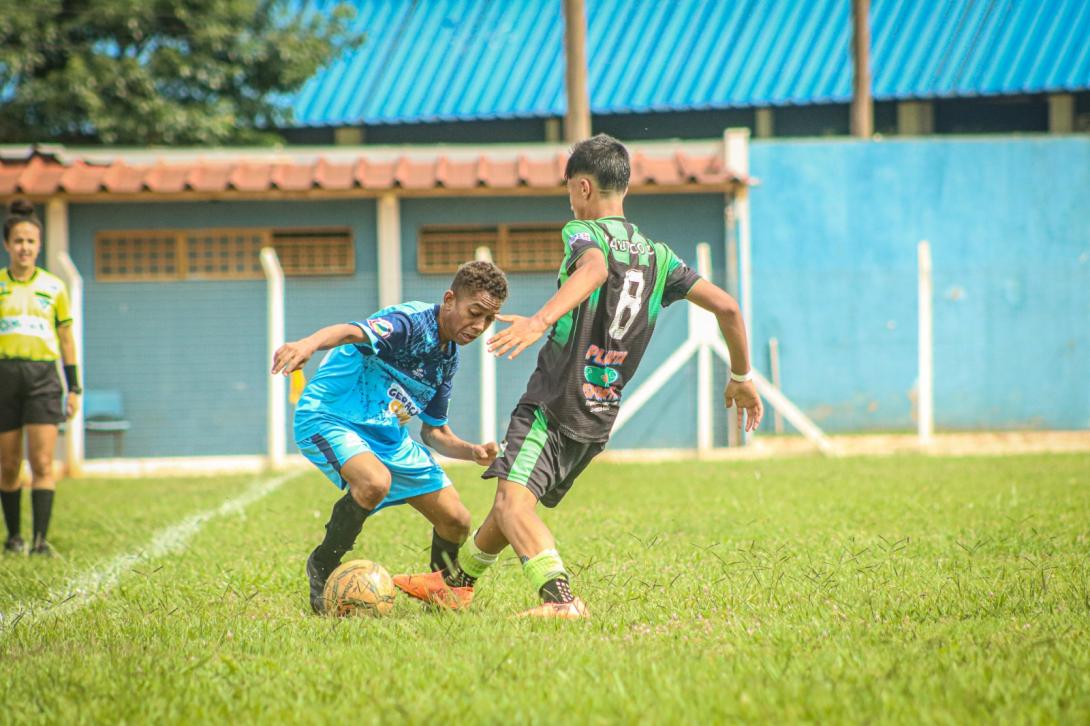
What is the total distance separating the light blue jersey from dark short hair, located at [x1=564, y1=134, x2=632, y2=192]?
955 millimetres

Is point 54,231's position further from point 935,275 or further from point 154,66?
point 935,275

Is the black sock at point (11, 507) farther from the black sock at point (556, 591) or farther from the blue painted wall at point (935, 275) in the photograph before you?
the blue painted wall at point (935, 275)

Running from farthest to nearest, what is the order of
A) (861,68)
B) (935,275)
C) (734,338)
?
(861,68) < (935,275) < (734,338)

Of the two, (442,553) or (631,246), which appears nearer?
(631,246)

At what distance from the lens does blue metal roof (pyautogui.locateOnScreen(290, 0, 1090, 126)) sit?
22.3 metres

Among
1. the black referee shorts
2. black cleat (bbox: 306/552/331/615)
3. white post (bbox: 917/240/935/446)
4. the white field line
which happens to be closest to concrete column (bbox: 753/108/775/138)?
white post (bbox: 917/240/935/446)

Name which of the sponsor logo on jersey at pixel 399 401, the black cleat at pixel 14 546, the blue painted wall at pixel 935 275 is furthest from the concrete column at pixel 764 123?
the sponsor logo on jersey at pixel 399 401

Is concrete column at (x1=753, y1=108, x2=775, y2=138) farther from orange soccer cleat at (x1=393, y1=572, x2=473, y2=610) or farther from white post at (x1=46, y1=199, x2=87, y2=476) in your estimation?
orange soccer cleat at (x1=393, y1=572, x2=473, y2=610)

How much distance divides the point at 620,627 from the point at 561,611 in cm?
24

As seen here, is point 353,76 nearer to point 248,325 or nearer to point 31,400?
point 248,325

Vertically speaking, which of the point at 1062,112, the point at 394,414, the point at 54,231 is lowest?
the point at 394,414

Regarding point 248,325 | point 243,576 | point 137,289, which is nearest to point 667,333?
point 248,325

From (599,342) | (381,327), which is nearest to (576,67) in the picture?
(381,327)

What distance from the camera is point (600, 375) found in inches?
191
